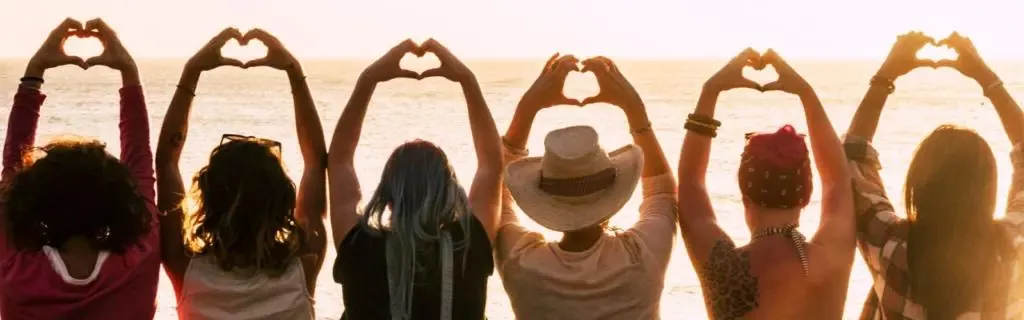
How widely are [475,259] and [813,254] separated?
1001mm

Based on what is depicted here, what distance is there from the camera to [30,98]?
13.9ft

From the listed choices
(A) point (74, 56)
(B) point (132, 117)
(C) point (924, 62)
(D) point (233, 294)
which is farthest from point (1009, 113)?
(A) point (74, 56)

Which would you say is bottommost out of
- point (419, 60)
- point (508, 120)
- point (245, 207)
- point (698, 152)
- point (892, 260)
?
point (419, 60)

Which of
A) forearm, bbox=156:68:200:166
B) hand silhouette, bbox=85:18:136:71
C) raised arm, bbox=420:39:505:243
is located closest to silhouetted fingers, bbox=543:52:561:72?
raised arm, bbox=420:39:505:243

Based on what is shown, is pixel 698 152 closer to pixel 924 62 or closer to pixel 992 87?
pixel 924 62

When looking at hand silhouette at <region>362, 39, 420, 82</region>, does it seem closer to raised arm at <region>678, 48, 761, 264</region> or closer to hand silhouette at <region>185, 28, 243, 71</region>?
hand silhouette at <region>185, 28, 243, 71</region>

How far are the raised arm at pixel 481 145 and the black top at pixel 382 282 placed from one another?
1.14 feet

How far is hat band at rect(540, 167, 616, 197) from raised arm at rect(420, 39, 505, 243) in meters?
0.24

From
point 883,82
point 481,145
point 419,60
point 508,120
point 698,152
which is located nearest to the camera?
point 698,152

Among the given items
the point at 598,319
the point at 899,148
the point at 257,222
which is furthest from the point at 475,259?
the point at 899,148

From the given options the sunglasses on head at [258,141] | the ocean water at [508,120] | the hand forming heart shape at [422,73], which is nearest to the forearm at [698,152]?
the hand forming heart shape at [422,73]

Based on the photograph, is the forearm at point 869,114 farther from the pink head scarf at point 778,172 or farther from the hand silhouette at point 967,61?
the pink head scarf at point 778,172

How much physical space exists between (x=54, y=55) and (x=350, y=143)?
106 centimetres

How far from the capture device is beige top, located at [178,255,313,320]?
3.78 m
